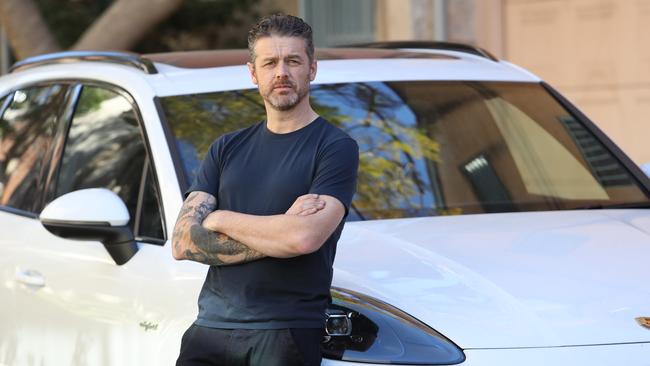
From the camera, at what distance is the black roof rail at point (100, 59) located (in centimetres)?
508

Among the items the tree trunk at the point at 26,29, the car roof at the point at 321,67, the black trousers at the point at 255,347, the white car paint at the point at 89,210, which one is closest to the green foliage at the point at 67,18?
the tree trunk at the point at 26,29

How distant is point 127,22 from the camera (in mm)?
9883

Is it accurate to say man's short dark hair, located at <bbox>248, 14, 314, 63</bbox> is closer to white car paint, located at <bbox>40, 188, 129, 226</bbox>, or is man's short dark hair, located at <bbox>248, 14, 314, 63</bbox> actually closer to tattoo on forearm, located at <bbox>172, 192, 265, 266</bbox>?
tattoo on forearm, located at <bbox>172, 192, 265, 266</bbox>

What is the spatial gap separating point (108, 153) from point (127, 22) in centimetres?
482

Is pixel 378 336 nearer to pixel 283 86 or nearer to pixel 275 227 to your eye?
pixel 275 227

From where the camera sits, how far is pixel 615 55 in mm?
10625

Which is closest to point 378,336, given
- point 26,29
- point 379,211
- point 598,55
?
point 379,211

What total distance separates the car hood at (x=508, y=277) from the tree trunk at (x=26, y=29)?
6284 millimetres

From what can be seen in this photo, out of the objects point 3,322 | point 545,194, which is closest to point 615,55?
point 545,194

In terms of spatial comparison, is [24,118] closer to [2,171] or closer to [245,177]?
[2,171]

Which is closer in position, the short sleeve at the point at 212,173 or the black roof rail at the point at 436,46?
the short sleeve at the point at 212,173

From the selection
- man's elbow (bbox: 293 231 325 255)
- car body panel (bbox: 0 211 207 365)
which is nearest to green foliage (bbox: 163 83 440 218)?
car body panel (bbox: 0 211 207 365)

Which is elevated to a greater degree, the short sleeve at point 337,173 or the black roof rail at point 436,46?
the short sleeve at point 337,173

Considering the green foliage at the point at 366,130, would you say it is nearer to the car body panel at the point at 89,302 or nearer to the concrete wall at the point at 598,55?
the car body panel at the point at 89,302
